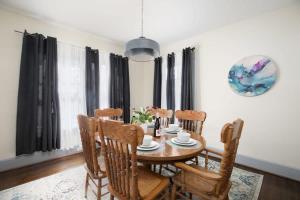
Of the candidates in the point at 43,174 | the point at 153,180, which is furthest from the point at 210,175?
the point at 43,174

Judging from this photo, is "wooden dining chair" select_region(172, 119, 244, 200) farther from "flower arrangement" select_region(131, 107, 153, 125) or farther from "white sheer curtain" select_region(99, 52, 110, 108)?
"white sheer curtain" select_region(99, 52, 110, 108)

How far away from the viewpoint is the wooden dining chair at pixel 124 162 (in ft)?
3.64

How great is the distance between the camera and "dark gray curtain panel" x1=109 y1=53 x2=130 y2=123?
3.87 metres

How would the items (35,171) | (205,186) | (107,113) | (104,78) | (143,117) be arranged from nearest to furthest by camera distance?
1. (205,186)
2. (143,117)
3. (35,171)
4. (107,113)
5. (104,78)

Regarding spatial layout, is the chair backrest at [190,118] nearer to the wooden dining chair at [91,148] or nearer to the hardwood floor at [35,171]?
the wooden dining chair at [91,148]

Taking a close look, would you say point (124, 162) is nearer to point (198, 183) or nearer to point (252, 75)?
point (198, 183)

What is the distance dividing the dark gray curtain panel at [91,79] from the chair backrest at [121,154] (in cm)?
233

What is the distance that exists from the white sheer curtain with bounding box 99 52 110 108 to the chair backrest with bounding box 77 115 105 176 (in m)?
2.15

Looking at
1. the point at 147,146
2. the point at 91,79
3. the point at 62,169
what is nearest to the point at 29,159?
the point at 62,169

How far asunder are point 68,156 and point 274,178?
366 centimetres

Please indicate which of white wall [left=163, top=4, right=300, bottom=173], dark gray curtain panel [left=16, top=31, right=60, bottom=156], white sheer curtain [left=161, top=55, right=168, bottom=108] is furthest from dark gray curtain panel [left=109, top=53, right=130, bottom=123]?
white wall [left=163, top=4, right=300, bottom=173]

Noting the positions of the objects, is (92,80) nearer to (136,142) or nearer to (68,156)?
(68,156)

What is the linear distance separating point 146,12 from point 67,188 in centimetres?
288

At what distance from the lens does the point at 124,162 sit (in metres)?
1.19
